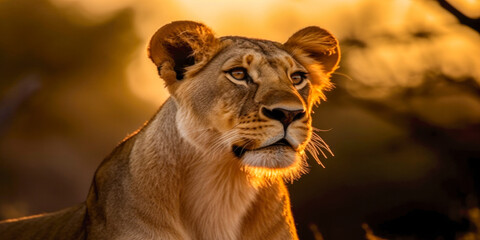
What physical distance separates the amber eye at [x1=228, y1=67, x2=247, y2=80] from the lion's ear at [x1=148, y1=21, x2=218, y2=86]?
0.26m

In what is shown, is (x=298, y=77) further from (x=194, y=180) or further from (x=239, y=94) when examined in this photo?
(x=194, y=180)

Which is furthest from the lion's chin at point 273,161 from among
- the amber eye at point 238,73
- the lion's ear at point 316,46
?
the lion's ear at point 316,46

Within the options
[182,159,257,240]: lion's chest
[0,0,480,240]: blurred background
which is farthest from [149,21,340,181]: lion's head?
[0,0,480,240]: blurred background

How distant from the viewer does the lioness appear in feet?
18.2

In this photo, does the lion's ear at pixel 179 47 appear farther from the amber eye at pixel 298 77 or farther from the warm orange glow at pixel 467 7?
the warm orange glow at pixel 467 7

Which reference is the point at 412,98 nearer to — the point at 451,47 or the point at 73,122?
the point at 451,47

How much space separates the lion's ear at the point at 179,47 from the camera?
5.70 metres

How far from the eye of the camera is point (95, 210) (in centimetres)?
598

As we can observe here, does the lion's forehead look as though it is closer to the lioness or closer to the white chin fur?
the lioness

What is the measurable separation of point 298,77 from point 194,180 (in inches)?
35.3

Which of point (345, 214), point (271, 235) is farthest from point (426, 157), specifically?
point (271, 235)

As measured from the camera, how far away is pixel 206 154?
572 cm

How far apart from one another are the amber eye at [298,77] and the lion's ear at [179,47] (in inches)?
20.4

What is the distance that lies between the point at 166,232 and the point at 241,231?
50 cm
